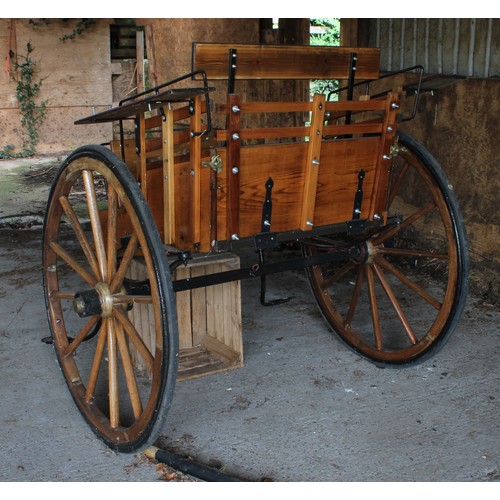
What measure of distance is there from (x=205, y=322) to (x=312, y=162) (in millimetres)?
1334

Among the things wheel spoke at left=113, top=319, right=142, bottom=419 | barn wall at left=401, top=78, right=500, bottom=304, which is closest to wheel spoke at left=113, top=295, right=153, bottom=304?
wheel spoke at left=113, top=319, right=142, bottom=419

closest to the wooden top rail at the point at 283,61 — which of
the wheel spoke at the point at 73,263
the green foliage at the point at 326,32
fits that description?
the wheel spoke at the point at 73,263

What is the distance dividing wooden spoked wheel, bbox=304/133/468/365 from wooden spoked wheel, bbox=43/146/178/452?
1.11 m

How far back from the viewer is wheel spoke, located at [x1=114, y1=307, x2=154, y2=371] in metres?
2.86

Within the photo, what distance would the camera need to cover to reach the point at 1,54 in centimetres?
1127

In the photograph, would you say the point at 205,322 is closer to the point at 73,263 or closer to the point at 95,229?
the point at 73,263

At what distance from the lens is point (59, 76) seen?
11.5 metres

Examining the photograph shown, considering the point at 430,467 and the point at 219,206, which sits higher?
the point at 219,206

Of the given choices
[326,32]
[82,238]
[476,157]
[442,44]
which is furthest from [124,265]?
[326,32]

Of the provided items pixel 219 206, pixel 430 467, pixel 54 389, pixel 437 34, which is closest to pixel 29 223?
pixel 54 389

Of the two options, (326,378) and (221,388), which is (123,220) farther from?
(326,378)

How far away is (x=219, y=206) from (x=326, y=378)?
1288 millimetres

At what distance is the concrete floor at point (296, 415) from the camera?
299 cm

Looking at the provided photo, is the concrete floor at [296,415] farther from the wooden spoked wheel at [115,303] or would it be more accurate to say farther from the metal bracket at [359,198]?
the metal bracket at [359,198]
